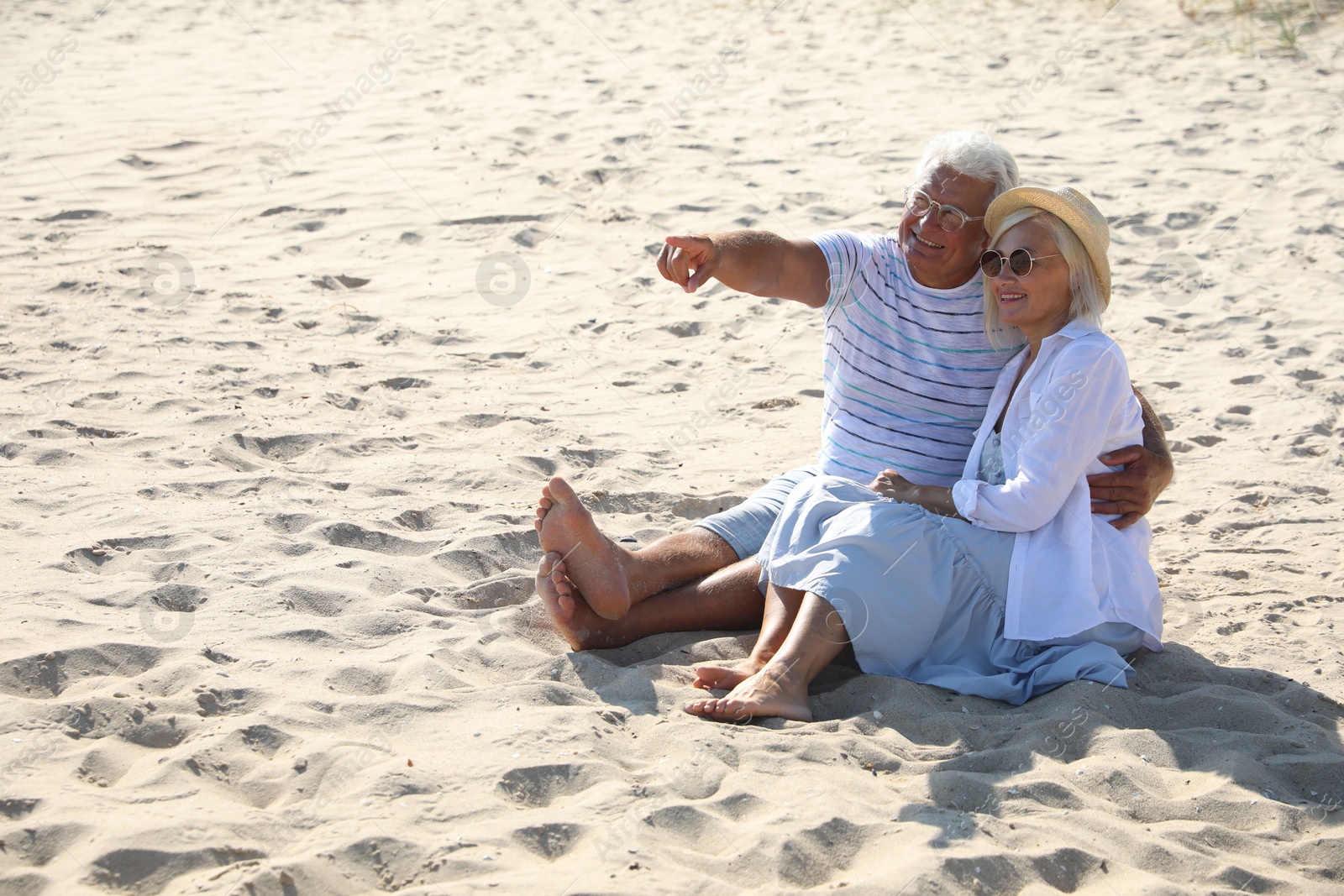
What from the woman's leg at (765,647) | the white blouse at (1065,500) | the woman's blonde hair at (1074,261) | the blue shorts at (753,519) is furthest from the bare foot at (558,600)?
the woman's blonde hair at (1074,261)

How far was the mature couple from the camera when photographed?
2730mm

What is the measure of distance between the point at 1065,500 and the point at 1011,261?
23.5 inches

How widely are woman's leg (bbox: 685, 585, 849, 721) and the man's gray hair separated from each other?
Result: 1161mm

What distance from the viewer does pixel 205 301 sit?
5.04m

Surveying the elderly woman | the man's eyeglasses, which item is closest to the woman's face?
the elderly woman

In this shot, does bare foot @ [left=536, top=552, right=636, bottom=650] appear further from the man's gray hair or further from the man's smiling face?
the man's gray hair

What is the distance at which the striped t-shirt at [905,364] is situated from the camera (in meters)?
3.09

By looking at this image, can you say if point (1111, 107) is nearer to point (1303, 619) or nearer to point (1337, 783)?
point (1303, 619)

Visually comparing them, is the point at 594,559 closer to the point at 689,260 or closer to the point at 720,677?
the point at 720,677

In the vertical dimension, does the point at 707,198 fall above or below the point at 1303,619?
above

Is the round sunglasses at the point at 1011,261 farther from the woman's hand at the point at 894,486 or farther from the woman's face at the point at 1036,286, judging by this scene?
the woman's hand at the point at 894,486

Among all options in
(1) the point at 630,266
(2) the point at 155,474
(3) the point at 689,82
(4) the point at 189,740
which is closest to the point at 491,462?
(2) the point at 155,474

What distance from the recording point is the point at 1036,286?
2.81m

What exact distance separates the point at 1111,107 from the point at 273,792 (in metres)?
7.01
